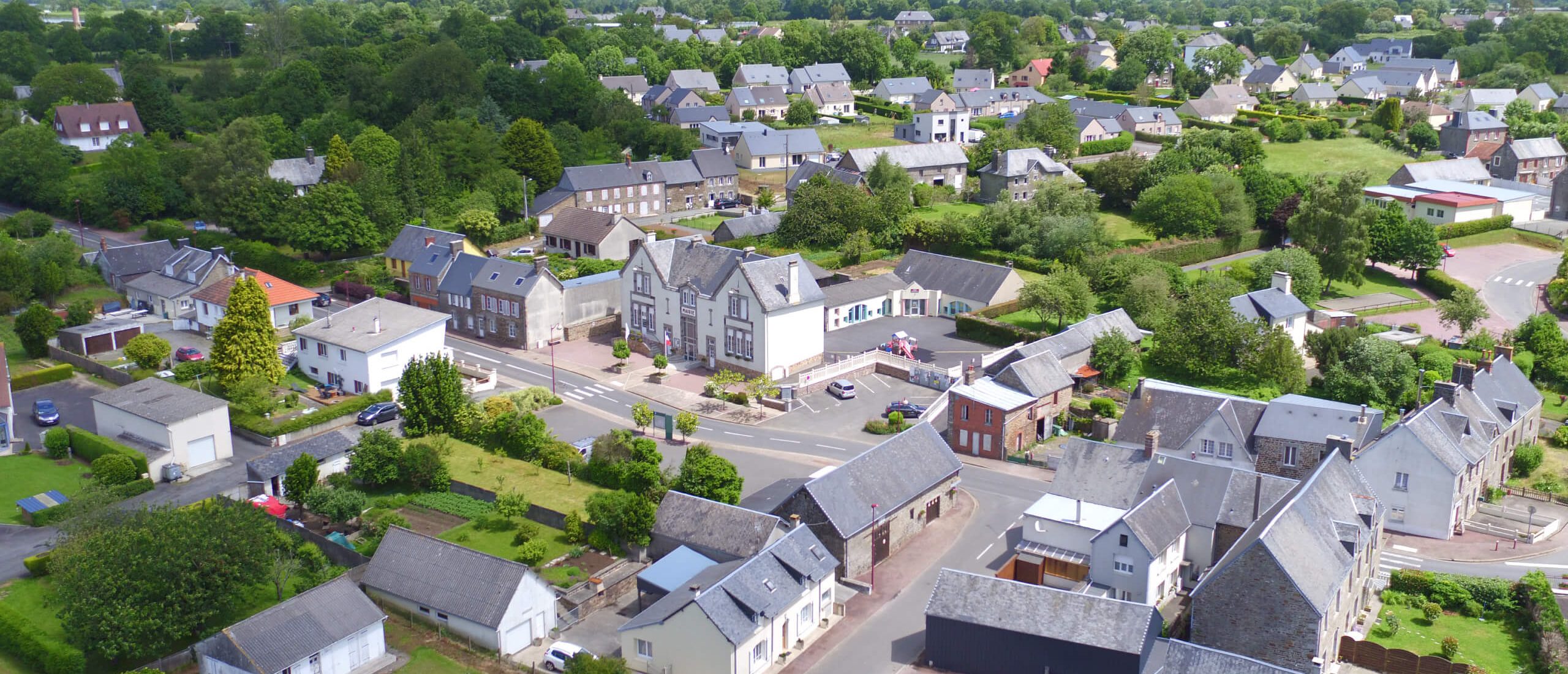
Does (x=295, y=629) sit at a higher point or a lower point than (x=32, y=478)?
higher

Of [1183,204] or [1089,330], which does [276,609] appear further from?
[1183,204]

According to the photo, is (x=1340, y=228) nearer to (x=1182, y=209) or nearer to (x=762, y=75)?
(x=1182, y=209)

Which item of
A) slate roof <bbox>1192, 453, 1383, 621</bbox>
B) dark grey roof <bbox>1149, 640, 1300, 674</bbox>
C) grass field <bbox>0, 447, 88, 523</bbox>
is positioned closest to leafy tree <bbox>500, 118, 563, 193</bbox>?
grass field <bbox>0, 447, 88, 523</bbox>

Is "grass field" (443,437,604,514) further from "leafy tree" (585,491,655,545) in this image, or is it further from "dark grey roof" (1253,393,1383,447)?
"dark grey roof" (1253,393,1383,447)

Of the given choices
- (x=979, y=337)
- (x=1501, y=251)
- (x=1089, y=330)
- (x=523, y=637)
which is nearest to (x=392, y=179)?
(x=979, y=337)

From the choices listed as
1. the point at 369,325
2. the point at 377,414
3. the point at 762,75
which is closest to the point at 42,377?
the point at 369,325

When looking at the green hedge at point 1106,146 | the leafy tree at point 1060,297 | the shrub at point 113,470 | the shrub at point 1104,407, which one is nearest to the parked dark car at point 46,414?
the shrub at point 113,470
